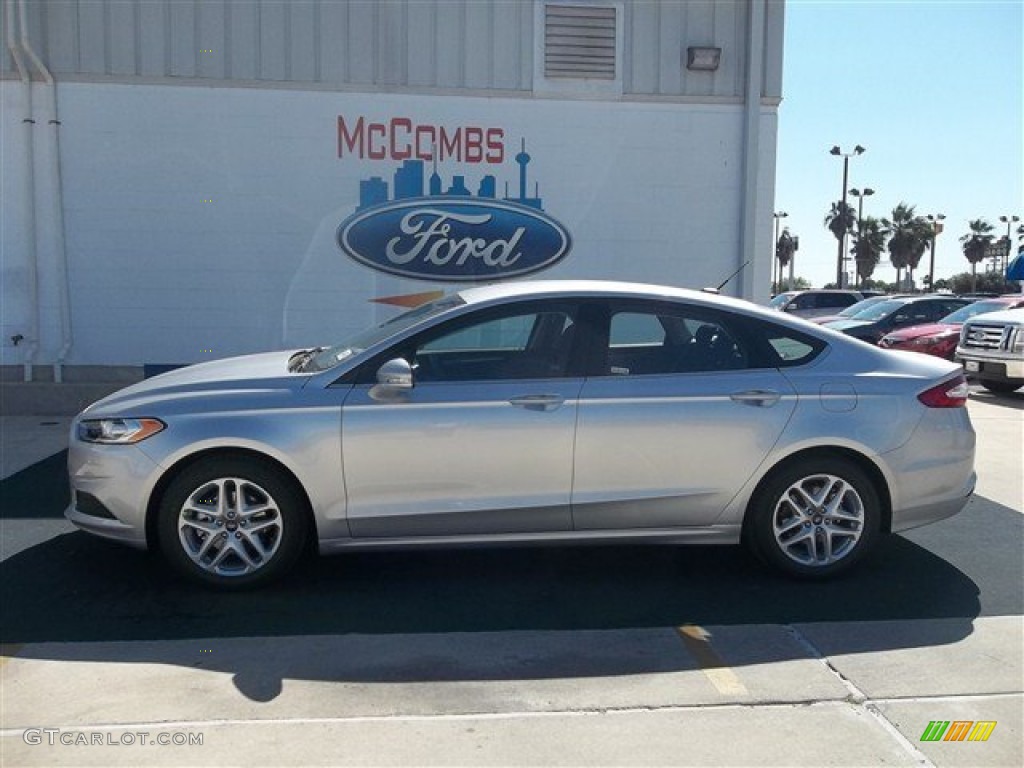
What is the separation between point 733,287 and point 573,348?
629 centimetres

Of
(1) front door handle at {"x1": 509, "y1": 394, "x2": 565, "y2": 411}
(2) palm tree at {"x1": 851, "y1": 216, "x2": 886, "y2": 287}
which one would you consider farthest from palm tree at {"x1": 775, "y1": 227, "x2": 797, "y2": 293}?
(1) front door handle at {"x1": 509, "y1": 394, "x2": 565, "y2": 411}

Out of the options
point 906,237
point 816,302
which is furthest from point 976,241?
point 816,302

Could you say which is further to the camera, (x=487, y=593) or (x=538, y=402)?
(x=487, y=593)

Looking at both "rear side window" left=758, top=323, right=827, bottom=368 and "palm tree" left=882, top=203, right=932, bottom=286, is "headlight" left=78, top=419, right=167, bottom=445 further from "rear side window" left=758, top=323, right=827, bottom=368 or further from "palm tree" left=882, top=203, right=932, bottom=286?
"palm tree" left=882, top=203, right=932, bottom=286

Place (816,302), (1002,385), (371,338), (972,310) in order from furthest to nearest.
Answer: (816,302) → (972,310) → (1002,385) → (371,338)

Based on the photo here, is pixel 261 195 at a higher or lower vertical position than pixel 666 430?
higher

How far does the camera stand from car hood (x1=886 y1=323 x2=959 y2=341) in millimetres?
16312

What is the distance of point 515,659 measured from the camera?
4.35m

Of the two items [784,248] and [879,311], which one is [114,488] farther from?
[784,248]

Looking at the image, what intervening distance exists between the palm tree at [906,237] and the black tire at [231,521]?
72357 millimetres

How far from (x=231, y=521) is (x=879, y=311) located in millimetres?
15990

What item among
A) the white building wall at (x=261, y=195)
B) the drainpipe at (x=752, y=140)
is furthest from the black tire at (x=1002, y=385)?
the white building wall at (x=261, y=195)

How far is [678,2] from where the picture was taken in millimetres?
10664

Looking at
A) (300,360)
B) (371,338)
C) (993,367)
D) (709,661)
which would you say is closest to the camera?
(709,661)
